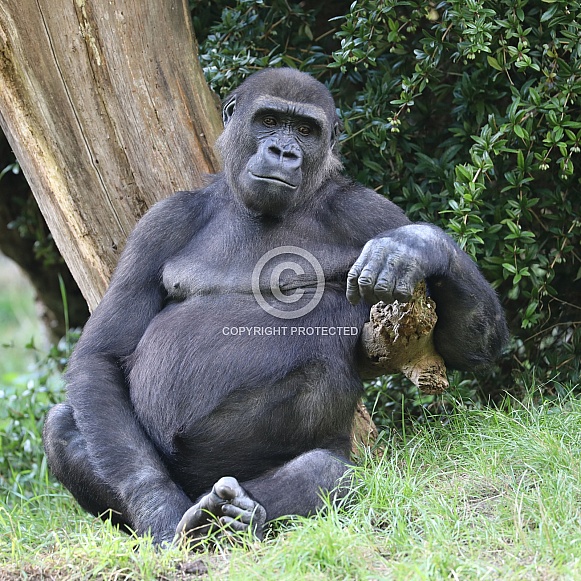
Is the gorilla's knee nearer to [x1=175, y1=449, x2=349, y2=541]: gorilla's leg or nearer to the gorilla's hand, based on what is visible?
[x1=175, y1=449, x2=349, y2=541]: gorilla's leg

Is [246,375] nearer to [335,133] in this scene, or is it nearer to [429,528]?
[429,528]

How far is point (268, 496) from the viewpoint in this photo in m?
3.34

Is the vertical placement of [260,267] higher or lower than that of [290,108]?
lower

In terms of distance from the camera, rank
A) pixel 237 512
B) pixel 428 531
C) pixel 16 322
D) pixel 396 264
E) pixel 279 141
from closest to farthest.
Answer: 1. pixel 428 531
2. pixel 237 512
3. pixel 396 264
4. pixel 279 141
5. pixel 16 322

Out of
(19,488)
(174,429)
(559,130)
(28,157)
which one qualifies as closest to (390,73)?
(559,130)

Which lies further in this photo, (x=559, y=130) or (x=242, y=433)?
(x=559, y=130)

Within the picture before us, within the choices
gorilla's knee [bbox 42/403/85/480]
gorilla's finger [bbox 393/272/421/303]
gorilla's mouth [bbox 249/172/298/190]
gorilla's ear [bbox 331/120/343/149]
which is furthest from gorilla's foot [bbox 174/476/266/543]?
gorilla's ear [bbox 331/120/343/149]

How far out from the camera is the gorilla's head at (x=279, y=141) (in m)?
3.69

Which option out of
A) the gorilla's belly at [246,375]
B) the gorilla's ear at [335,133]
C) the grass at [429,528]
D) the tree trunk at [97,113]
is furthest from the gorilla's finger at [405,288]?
the tree trunk at [97,113]

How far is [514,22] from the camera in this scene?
4.02m

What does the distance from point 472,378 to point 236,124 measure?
185 cm

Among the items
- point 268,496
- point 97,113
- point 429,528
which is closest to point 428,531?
point 429,528

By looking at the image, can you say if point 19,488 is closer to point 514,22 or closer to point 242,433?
point 242,433

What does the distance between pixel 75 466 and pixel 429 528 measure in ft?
5.05
